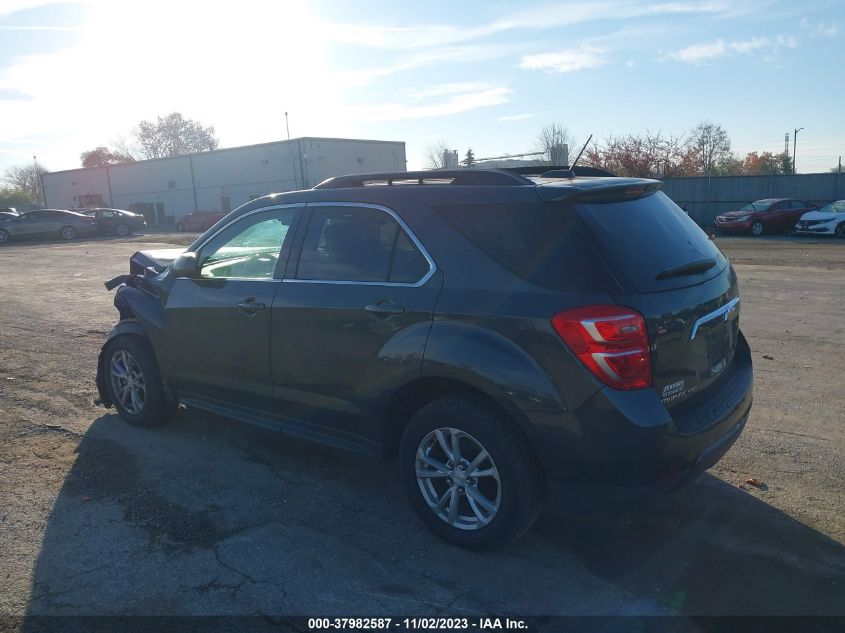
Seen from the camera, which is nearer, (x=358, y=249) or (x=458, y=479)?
(x=458, y=479)

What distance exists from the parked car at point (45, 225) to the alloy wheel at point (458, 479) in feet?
118

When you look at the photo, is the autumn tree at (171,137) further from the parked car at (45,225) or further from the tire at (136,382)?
the tire at (136,382)

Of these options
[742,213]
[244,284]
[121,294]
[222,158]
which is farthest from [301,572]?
[222,158]

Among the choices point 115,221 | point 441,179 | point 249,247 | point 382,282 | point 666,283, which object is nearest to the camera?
point 666,283

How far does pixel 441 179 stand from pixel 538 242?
897 millimetres

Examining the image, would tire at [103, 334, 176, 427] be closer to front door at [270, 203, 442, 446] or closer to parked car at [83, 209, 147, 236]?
front door at [270, 203, 442, 446]

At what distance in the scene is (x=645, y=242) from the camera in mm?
3592

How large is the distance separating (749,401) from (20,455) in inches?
195

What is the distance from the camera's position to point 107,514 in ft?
14.0

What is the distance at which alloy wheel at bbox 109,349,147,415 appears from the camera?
222 inches

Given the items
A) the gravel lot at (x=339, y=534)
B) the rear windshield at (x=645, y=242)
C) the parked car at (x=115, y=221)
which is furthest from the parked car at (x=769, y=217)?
the parked car at (x=115, y=221)

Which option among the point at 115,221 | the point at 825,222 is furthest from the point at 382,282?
the point at 115,221

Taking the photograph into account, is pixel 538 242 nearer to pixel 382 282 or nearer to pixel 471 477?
pixel 382 282

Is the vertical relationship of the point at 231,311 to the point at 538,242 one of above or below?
below
